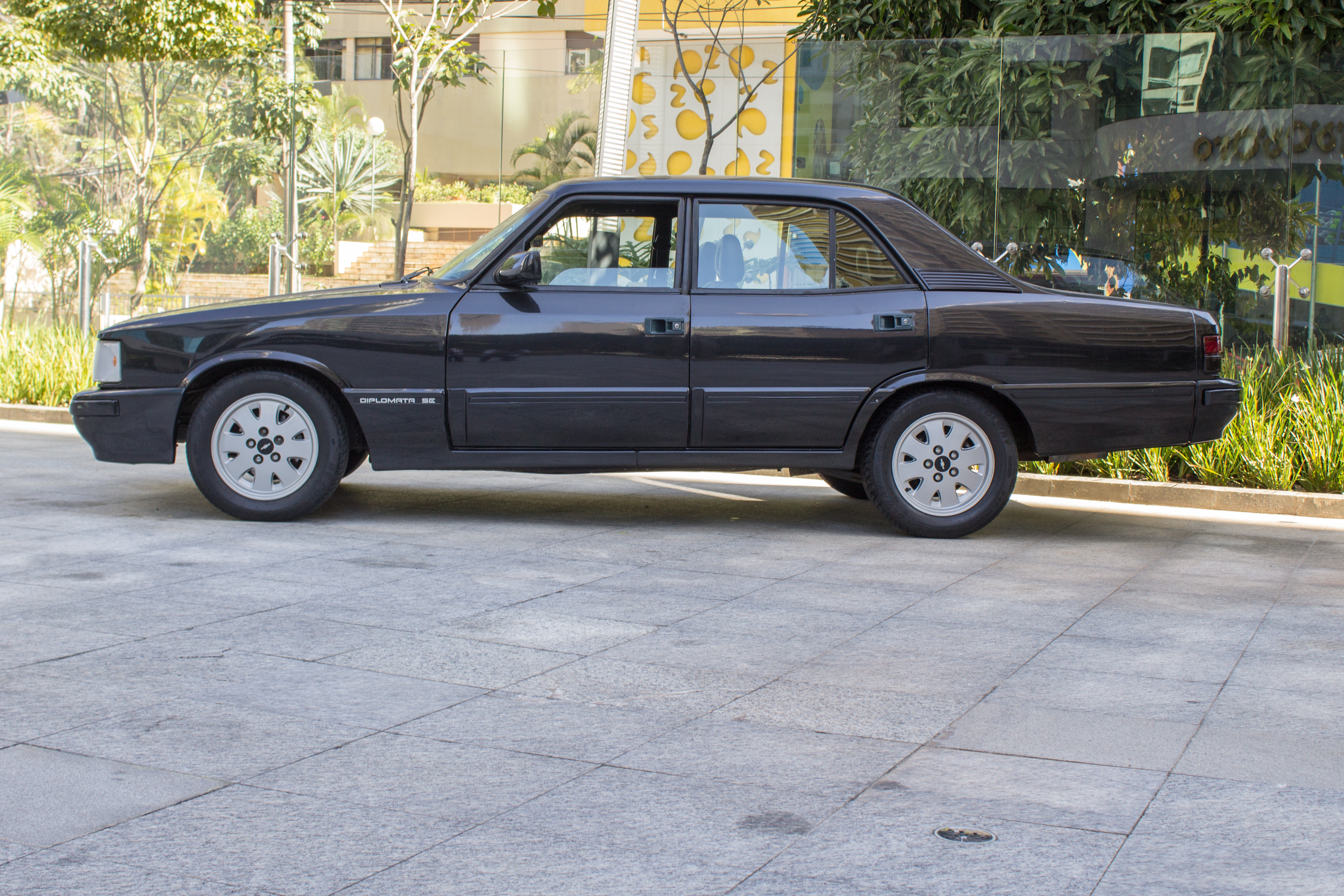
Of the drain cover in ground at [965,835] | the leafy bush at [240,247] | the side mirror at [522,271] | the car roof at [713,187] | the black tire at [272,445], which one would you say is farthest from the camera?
the leafy bush at [240,247]

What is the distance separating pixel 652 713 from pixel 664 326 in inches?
125

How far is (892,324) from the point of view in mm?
6750

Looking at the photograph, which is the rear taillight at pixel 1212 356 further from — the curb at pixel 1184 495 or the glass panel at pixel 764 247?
the glass panel at pixel 764 247

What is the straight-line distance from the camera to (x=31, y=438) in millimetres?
10578

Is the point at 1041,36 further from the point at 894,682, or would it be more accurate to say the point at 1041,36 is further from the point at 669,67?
the point at 894,682

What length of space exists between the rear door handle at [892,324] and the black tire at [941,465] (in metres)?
0.34

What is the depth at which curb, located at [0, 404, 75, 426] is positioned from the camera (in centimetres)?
1198

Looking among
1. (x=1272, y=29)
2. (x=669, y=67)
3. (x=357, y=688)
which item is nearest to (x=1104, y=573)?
(x=357, y=688)

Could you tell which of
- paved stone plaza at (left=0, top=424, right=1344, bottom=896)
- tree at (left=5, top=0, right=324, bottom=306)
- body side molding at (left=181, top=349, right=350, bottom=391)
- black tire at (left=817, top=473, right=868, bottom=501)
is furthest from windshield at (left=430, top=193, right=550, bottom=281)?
tree at (left=5, top=0, right=324, bottom=306)

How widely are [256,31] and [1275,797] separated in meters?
18.5

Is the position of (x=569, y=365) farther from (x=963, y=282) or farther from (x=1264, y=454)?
(x=1264, y=454)

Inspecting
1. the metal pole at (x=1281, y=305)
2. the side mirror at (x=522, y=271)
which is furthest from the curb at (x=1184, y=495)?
the side mirror at (x=522, y=271)

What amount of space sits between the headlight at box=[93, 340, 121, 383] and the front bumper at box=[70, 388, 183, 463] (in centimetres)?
8

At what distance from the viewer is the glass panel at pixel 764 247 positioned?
6797mm
